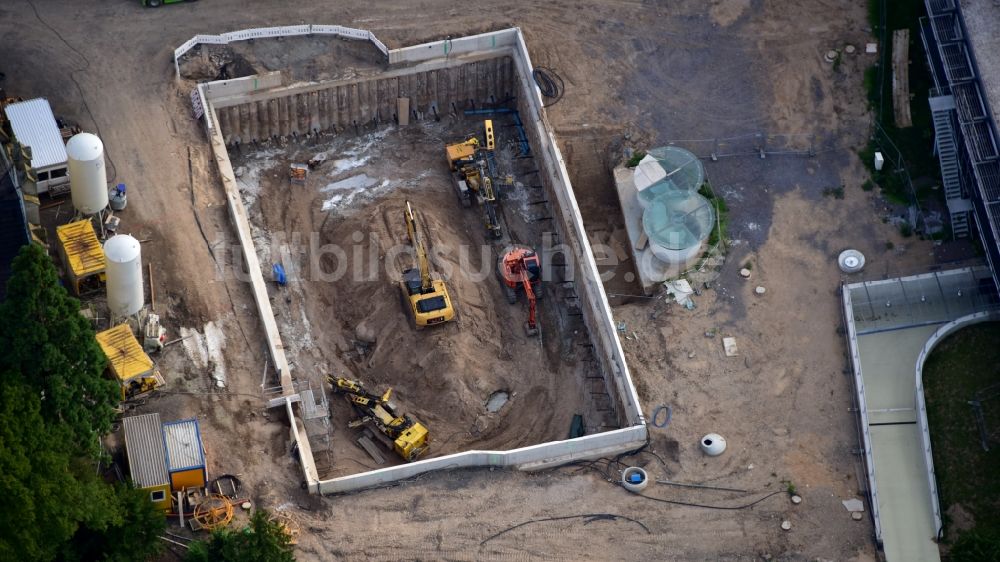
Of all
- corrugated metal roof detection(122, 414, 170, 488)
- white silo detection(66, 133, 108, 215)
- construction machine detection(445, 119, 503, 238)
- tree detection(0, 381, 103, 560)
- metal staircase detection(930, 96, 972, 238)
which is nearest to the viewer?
tree detection(0, 381, 103, 560)

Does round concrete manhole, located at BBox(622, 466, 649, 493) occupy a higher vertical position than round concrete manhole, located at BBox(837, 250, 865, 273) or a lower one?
lower

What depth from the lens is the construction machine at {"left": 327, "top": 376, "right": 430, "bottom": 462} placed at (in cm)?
6769

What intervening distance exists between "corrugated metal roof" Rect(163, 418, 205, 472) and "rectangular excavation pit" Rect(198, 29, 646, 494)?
14.7ft

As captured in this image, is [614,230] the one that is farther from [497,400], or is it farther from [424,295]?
[497,400]

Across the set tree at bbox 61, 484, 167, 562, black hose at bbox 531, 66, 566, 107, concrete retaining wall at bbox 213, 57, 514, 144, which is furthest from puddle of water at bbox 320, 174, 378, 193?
tree at bbox 61, 484, 167, 562

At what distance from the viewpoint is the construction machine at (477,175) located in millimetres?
76062

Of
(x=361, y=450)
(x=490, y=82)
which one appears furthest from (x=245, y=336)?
(x=490, y=82)

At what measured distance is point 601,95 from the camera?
77875 millimetres

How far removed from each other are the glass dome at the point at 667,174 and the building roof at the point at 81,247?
79.9 feet

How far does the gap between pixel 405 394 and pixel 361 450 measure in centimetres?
351

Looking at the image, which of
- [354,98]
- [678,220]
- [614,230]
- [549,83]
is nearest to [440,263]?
[614,230]

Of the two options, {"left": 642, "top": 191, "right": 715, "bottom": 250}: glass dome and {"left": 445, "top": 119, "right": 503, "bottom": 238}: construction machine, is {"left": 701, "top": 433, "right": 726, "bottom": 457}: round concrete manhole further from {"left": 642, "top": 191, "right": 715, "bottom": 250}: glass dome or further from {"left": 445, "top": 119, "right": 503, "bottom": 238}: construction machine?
{"left": 445, "top": 119, "right": 503, "bottom": 238}: construction machine

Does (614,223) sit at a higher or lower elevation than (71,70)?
lower

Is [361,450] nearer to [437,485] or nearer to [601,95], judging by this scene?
[437,485]
